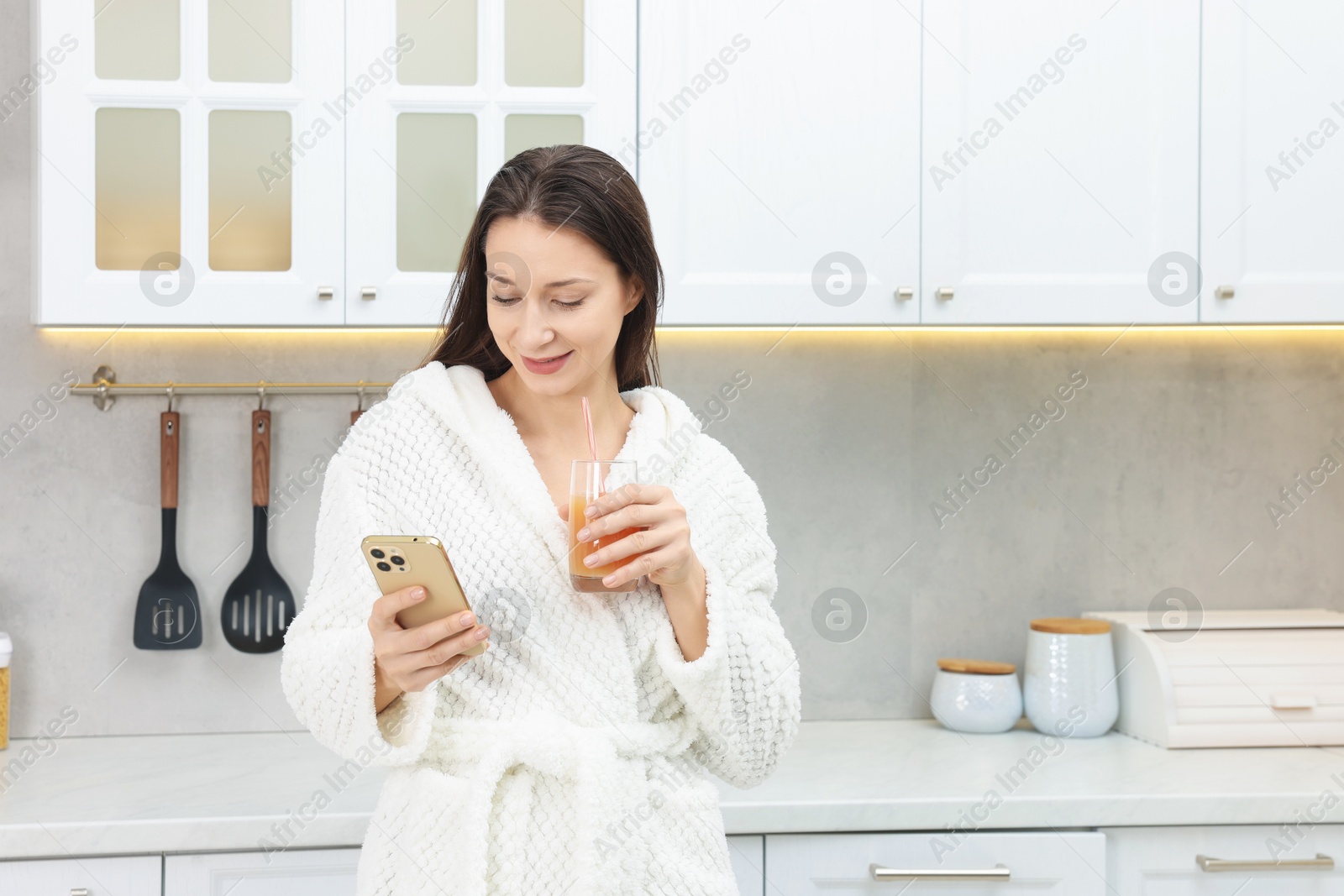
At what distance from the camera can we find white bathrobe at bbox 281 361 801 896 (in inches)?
40.6

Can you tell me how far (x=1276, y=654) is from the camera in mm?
1954

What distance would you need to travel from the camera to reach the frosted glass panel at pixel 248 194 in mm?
1679

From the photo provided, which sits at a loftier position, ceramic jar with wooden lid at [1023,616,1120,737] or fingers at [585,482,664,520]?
fingers at [585,482,664,520]

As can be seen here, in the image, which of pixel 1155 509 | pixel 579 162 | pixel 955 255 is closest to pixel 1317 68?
pixel 955 255

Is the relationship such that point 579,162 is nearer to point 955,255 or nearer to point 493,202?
point 493,202

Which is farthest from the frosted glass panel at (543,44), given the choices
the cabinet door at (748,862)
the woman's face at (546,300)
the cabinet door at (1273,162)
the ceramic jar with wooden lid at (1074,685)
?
the ceramic jar with wooden lid at (1074,685)

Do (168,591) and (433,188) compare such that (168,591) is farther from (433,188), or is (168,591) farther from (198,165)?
(433,188)

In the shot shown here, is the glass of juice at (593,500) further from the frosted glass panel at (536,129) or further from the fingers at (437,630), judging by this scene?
the frosted glass panel at (536,129)

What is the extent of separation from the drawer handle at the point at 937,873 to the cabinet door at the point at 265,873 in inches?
28.7

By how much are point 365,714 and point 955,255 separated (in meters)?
1.21

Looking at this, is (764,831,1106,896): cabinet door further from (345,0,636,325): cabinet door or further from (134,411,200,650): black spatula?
(134,411,200,650): black spatula

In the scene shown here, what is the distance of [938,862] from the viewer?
1.58m

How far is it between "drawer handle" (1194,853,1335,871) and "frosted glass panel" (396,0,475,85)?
1606mm

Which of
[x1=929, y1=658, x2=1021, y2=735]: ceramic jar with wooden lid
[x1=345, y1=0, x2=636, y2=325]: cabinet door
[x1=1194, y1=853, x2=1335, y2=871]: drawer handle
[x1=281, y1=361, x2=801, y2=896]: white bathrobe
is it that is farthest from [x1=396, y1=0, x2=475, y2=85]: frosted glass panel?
[x1=1194, y1=853, x2=1335, y2=871]: drawer handle
